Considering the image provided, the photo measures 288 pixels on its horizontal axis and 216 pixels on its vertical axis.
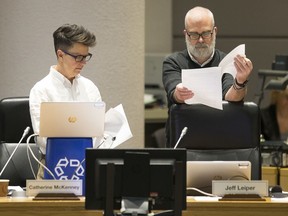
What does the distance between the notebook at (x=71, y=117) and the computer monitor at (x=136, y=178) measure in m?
0.64

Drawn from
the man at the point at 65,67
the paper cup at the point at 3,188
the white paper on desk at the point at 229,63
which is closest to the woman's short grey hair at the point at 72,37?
the man at the point at 65,67

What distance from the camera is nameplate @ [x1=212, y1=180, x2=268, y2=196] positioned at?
383 centimetres

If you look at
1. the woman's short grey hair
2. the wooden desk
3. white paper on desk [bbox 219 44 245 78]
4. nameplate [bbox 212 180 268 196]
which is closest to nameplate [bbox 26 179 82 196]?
the wooden desk

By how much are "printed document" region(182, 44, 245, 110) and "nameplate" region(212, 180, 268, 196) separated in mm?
613

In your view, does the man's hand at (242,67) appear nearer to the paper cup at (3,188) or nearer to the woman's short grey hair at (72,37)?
the woman's short grey hair at (72,37)

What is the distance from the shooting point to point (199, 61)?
4750 mm

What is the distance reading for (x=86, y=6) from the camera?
561cm

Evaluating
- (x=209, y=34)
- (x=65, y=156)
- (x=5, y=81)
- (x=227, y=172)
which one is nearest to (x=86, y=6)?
(x=5, y=81)

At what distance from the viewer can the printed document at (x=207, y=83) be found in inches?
169

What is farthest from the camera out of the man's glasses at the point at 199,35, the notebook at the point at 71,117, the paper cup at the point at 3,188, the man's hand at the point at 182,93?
the man's glasses at the point at 199,35

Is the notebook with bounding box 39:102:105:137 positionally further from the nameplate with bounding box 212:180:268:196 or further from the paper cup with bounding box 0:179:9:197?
the nameplate with bounding box 212:180:268:196

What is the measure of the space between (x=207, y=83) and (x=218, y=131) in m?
0.28

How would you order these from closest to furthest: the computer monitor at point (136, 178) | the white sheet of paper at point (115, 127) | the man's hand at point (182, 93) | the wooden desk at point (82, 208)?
the computer monitor at point (136, 178) < the wooden desk at point (82, 208) < the white sheet of paper at point (115, 127) < the man's hand at point (182, 93)

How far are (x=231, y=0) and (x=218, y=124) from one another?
14.0 ft
